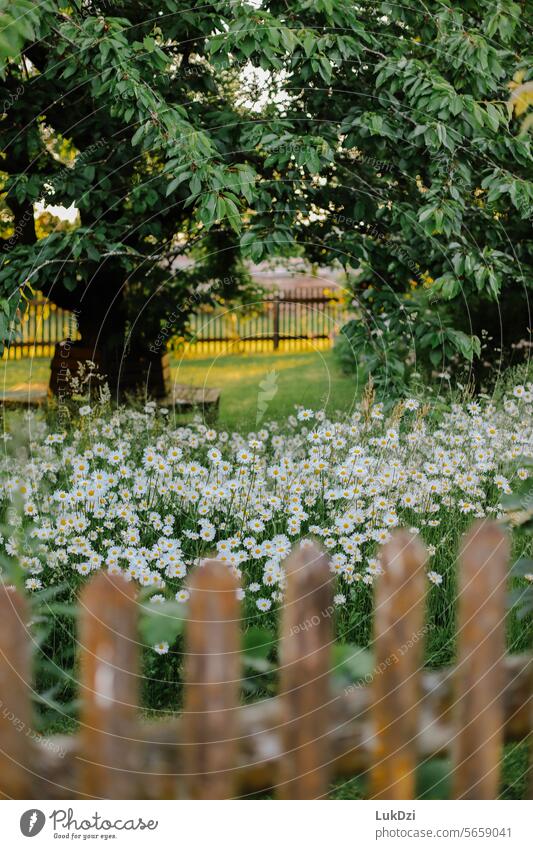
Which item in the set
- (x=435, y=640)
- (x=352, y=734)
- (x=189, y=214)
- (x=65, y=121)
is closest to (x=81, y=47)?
(x=65, y=121)

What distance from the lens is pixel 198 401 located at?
731cm

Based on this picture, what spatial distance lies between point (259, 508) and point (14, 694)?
6.81 ft

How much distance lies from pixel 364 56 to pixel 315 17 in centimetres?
76

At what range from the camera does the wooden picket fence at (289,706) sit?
1545 mm

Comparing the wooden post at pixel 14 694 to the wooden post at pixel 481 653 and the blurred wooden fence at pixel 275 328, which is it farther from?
the blurred wooden fence at pixel 275 328

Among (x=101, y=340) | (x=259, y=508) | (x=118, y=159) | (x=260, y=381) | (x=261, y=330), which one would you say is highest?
(x=118, y=159)

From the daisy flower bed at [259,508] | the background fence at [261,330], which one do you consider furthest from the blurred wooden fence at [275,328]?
the daisy flower bed at [259,508]

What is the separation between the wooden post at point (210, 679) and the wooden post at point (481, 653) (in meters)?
0.52

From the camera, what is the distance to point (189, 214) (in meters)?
6.57

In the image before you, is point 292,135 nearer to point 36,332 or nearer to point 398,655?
point 398,655

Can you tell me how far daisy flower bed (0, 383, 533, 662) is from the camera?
3207 mm

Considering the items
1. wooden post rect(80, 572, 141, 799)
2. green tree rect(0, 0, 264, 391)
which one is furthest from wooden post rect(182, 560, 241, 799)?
green tree rect(0, 0, 264, 391)

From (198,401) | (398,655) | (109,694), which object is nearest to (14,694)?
(109,694)

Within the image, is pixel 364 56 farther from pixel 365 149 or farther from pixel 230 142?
pixel 230 142
